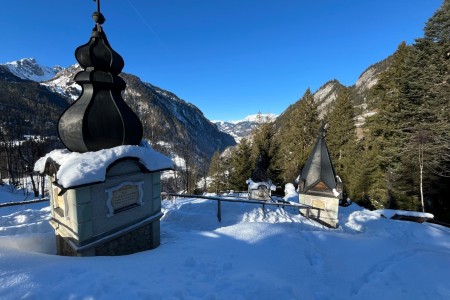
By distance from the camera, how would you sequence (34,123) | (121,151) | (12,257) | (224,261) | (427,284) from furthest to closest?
(34,123)
(121,151)
(224,261)
(427,284)
(12,257)

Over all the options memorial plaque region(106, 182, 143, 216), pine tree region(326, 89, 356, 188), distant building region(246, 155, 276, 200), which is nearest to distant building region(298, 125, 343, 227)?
distant building region(246, 155, 276, 200)

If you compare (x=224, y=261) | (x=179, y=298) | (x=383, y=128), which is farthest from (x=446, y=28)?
(x=179, y=298)

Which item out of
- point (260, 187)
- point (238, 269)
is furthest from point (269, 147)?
point (238, 269)

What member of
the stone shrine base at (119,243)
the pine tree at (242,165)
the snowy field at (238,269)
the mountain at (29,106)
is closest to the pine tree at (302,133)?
the pine tree at (242,165)

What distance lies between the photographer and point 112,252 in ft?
16.7

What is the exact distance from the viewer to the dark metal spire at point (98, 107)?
484 centimetres

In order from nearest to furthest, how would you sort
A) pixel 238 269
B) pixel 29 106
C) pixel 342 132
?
pixel 238 269 → pixel 342 132 → pixel 29 106

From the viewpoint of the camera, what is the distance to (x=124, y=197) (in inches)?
205

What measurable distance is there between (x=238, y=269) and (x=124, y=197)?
10.2 feet

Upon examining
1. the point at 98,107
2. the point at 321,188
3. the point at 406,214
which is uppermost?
the point at 98,107

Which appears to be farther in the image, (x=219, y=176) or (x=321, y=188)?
(x=219, y=176)

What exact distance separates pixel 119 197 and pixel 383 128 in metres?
25.6

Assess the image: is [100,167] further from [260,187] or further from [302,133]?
[302,133]

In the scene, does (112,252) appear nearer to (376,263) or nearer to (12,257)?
(12,257)
